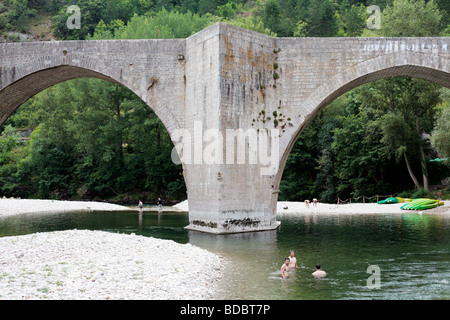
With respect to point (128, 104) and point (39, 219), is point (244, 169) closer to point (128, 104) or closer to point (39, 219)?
point (39, 219)

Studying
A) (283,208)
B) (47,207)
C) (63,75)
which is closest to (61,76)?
(63,75)

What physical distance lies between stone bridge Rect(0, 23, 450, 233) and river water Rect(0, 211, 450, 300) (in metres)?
1.52

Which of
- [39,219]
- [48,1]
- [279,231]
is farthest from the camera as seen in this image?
[48,1]

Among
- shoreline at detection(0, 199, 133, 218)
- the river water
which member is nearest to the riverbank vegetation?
shoreline at detection(0, 199, 133, 218)

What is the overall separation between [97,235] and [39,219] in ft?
32.3

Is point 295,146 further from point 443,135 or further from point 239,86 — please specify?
point 239,86

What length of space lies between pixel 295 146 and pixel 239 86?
69.9 feet

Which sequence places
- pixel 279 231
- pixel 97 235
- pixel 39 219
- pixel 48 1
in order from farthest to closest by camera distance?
pixel 48 1 → pixel 39 219 → pixel 279 231 → pixel 97 235

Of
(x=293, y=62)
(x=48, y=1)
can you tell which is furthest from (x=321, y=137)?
(x=48, y=1)

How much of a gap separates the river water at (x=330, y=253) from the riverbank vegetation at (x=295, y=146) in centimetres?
1054

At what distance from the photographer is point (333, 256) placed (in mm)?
12000

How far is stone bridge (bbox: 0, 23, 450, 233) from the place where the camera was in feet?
50.2

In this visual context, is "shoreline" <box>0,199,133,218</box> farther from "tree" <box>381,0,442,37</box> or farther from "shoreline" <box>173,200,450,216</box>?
"tree" <box>381,0,442,37</box>

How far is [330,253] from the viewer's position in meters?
Answer: 12.5
